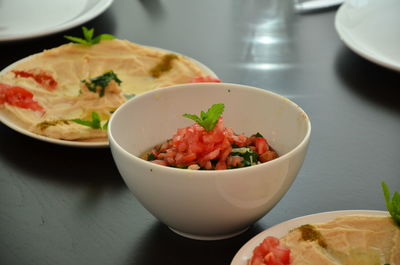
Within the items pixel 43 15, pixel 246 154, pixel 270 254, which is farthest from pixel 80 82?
pixel 270 254

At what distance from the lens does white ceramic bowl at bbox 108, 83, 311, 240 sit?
3.46 ft

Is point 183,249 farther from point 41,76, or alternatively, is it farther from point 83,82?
point 41,76

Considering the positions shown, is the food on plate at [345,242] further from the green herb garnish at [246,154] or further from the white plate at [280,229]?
the green herb garnish at [246,154]

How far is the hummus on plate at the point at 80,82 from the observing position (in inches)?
61.0

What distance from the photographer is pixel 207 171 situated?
1038 millimetres

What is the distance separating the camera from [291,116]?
1.26 meters

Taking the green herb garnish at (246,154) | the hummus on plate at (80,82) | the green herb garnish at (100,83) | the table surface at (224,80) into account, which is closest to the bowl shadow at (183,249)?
the table surface at (224,80)

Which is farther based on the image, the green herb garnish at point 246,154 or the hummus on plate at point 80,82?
the hummus on plate at point 80,82

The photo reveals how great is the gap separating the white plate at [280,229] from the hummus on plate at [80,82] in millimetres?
505

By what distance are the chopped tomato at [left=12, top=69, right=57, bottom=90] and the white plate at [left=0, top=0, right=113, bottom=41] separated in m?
0.27

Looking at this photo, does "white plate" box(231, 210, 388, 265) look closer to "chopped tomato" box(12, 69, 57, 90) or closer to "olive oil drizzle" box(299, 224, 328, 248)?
"olive oil drizzle" box(299, 224, 328, 248)

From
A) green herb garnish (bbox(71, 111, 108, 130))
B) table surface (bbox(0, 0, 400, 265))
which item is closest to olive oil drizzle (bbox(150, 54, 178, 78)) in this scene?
table surface (bbox(0, 0, 400, 265))

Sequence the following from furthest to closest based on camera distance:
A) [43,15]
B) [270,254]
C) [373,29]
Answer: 1. [43,15]
2. [373,29]
3. [270,254]

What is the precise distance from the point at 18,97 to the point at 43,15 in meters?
0.70
